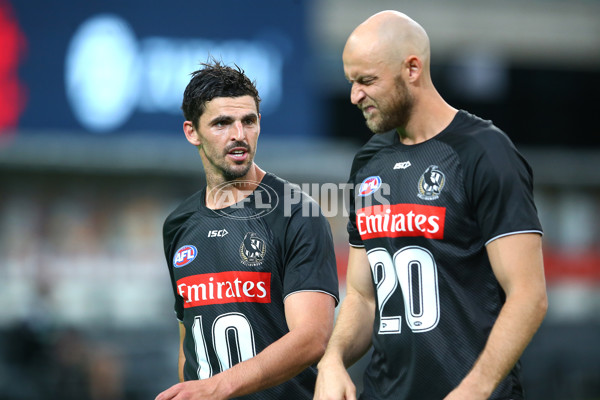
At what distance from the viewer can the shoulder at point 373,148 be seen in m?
3.99

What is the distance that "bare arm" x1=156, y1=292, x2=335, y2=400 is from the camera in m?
3.86

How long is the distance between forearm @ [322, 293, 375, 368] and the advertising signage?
753 cm

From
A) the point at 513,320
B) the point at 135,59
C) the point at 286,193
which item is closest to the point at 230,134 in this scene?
the point at 286,193

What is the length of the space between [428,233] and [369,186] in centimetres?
48

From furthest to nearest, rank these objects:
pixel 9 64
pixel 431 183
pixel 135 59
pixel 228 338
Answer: pixel 135 59 → pixel 9 64 → pixel 228 338 → pixel 431 183

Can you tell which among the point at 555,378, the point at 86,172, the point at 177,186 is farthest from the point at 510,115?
the point at 86,172

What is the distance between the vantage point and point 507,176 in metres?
3.33

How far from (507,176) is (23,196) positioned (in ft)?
42.3

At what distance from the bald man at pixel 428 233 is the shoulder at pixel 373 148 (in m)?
0.11

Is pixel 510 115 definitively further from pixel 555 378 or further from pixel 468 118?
pixel 468 118

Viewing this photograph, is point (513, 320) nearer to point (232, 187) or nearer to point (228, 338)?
point (228, 338)

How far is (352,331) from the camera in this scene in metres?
3.90

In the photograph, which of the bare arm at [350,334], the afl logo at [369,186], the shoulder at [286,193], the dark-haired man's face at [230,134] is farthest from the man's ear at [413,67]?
the dark-haired man's face at [230,134]

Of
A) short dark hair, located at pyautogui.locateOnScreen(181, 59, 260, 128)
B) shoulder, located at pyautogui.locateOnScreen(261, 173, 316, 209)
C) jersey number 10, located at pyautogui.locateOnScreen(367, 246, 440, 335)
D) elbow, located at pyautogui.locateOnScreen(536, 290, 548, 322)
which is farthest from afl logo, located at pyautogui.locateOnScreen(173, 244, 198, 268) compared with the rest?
elbow, located at pyautogui.locateOnScreen(536, 290, 548, 322)
